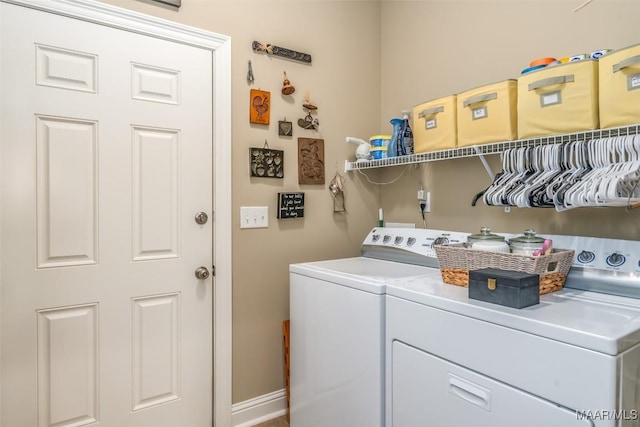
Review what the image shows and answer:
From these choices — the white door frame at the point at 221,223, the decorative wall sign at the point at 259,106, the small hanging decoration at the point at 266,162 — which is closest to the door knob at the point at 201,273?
the white door frame at the point at 221,223

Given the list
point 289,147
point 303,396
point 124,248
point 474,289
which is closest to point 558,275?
point 474,289

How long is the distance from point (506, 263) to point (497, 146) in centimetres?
57

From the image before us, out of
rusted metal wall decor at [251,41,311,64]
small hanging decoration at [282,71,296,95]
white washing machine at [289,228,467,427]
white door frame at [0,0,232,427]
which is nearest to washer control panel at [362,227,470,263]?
white washing machine at [289,228,467,427]

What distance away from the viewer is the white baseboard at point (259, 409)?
2.03 meters

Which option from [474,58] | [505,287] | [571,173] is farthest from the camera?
[474,58]

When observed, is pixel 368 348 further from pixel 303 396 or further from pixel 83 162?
pixel 83 162

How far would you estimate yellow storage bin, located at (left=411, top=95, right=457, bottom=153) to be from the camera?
5.96ft

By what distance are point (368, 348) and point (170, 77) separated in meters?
1.52

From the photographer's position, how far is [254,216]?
2066 millimetres

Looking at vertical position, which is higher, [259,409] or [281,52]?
[281,52]

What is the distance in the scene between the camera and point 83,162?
164 centimetres

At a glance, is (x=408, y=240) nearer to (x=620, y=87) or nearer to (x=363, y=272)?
(x=363, y=272)

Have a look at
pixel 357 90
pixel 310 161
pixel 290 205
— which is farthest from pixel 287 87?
pixel 290 205

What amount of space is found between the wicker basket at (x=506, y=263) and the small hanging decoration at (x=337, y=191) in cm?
95
